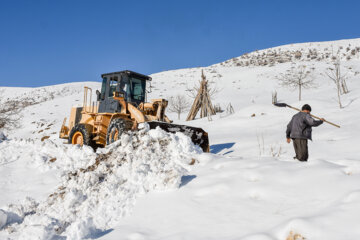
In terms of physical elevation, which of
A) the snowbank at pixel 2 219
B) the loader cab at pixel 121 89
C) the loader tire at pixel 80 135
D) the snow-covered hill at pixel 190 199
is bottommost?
the snowbank at pixel 2 219

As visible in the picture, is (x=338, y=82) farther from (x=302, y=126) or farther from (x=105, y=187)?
(x=105, y=187)

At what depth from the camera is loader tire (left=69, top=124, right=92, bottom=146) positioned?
Answer: 368 inches

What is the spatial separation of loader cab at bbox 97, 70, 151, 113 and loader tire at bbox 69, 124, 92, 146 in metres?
0.83

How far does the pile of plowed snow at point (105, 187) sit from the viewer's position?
3.47 metres

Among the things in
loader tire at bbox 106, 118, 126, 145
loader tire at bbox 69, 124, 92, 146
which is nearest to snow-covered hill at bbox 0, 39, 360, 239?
loader tire at bbox 106, 118, 126, 145

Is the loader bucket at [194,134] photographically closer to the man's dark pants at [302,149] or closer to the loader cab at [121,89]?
the loader cab at [121,89]

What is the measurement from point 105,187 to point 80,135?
6353mm

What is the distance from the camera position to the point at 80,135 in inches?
398

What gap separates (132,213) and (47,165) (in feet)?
13.1

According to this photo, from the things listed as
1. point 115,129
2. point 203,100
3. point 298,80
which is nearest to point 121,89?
point 115,129

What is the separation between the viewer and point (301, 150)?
6.02 metres

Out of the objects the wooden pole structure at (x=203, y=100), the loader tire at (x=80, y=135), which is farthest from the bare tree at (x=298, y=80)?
the loader tire at (x=80, y=135)

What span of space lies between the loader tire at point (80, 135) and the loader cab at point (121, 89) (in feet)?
2.73

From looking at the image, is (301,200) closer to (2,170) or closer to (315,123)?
(315,123)
